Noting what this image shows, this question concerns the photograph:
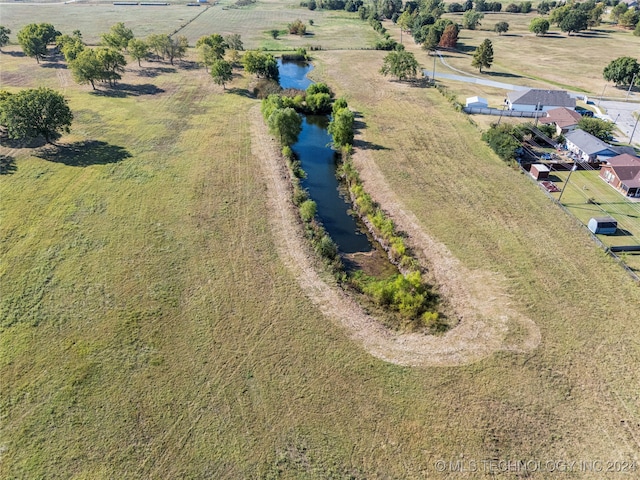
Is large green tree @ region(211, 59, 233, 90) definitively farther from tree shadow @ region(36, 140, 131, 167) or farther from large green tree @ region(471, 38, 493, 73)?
large green tree @ region(471, 38, 493, 73)

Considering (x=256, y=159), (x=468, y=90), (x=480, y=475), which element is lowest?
(x=480, y=475)

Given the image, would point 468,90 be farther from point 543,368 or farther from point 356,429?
point 356,429

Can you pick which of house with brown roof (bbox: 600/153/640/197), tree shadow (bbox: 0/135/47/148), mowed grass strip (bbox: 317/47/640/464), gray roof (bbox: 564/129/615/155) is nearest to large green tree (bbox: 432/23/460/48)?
mowed grass strip (bbox: 317/47/640/464)

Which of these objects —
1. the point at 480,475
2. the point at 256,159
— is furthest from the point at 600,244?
the point at 256,159

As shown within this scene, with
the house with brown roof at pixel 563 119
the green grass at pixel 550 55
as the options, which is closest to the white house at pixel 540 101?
the house with brown roof at pixel 563 119

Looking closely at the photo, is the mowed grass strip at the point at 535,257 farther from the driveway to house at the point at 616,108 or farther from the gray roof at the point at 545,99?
the driveway to house at the point at 616,108

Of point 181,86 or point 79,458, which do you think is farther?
point 181,86

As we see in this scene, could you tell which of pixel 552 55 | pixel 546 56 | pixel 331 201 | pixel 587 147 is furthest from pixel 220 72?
pixel 552 55
